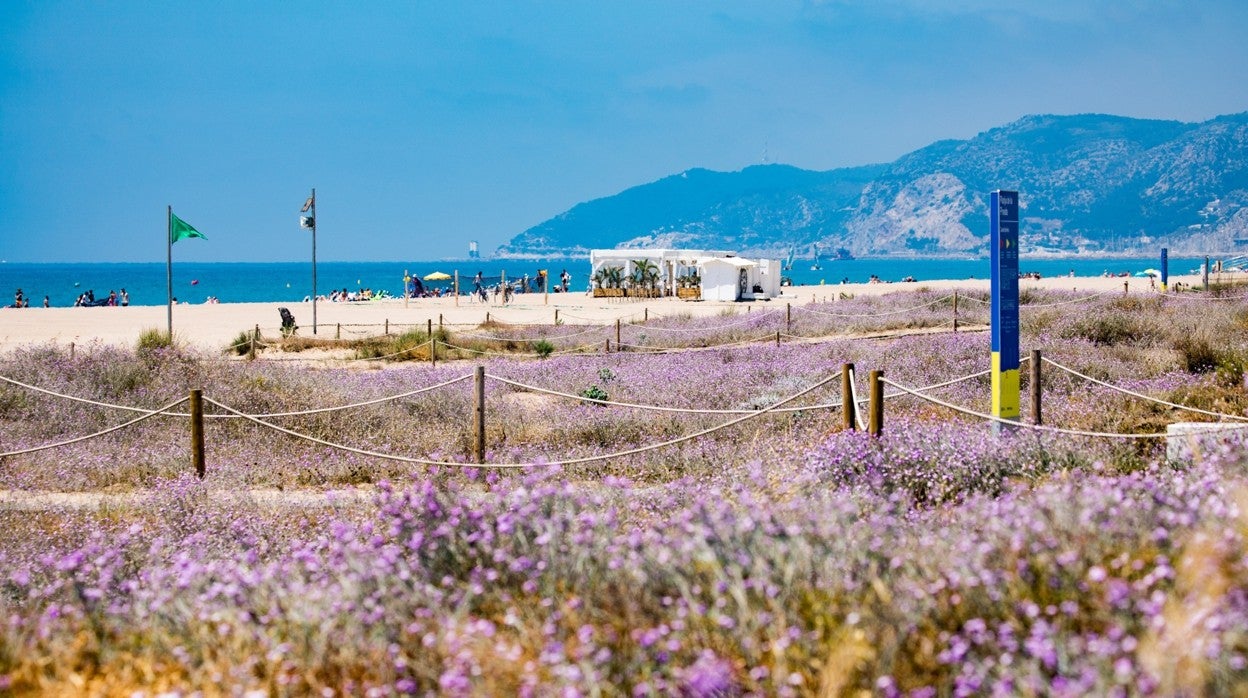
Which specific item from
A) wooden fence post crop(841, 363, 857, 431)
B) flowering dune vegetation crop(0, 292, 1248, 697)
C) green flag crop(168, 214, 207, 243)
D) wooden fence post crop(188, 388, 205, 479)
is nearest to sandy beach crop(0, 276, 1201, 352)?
green flag crop(168, 214, 207, 243)

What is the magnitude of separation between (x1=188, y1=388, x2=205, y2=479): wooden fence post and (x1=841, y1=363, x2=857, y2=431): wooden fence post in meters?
5.31

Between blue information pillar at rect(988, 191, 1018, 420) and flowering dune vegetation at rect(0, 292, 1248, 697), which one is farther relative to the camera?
blue information pillar at rect(988, 191, 1018, 420)

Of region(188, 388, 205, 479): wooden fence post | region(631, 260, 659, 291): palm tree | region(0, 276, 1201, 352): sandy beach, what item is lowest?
region(188, 388, 205, 479): wooden fence post

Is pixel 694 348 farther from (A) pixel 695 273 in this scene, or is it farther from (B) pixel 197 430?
(A) pixel 695 273

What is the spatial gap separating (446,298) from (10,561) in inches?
2028

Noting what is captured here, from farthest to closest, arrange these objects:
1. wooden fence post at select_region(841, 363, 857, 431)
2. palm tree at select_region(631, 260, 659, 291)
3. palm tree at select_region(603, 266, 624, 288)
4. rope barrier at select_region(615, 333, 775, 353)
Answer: palm tree at select_region(603, 266, 624, 288)
palm tree at select_region(631, 260, 659, 291)
rope barrier at select_region(615, 333, 775, 353)
wooden fence post at select_region(841, 363, 857, 431)

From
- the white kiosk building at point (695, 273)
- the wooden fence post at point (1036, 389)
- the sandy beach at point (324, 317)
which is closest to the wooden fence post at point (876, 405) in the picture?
the wooden fence post at point (1036, 389)

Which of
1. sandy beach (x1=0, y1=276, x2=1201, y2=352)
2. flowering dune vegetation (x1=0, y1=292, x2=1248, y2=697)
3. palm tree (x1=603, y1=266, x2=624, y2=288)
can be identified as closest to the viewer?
flowering dune vegetation (x1=0, y1=292, x2=1248, y2=697)

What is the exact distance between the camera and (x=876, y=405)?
8086mm

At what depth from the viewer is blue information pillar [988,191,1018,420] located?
8461 millimetres

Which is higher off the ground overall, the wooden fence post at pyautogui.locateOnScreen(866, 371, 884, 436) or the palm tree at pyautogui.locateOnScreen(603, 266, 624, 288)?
the palm tree at pyautogui.locateOnScreen(603, 266, 624, 288)

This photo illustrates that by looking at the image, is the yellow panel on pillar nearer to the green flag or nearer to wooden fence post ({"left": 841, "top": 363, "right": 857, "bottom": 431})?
wooden fence post ({"left": 841, "top": 363, "right": 857, "bottom": 431})

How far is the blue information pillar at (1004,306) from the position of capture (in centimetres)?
846

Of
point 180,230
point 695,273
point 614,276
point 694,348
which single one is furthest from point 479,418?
point 695,273
